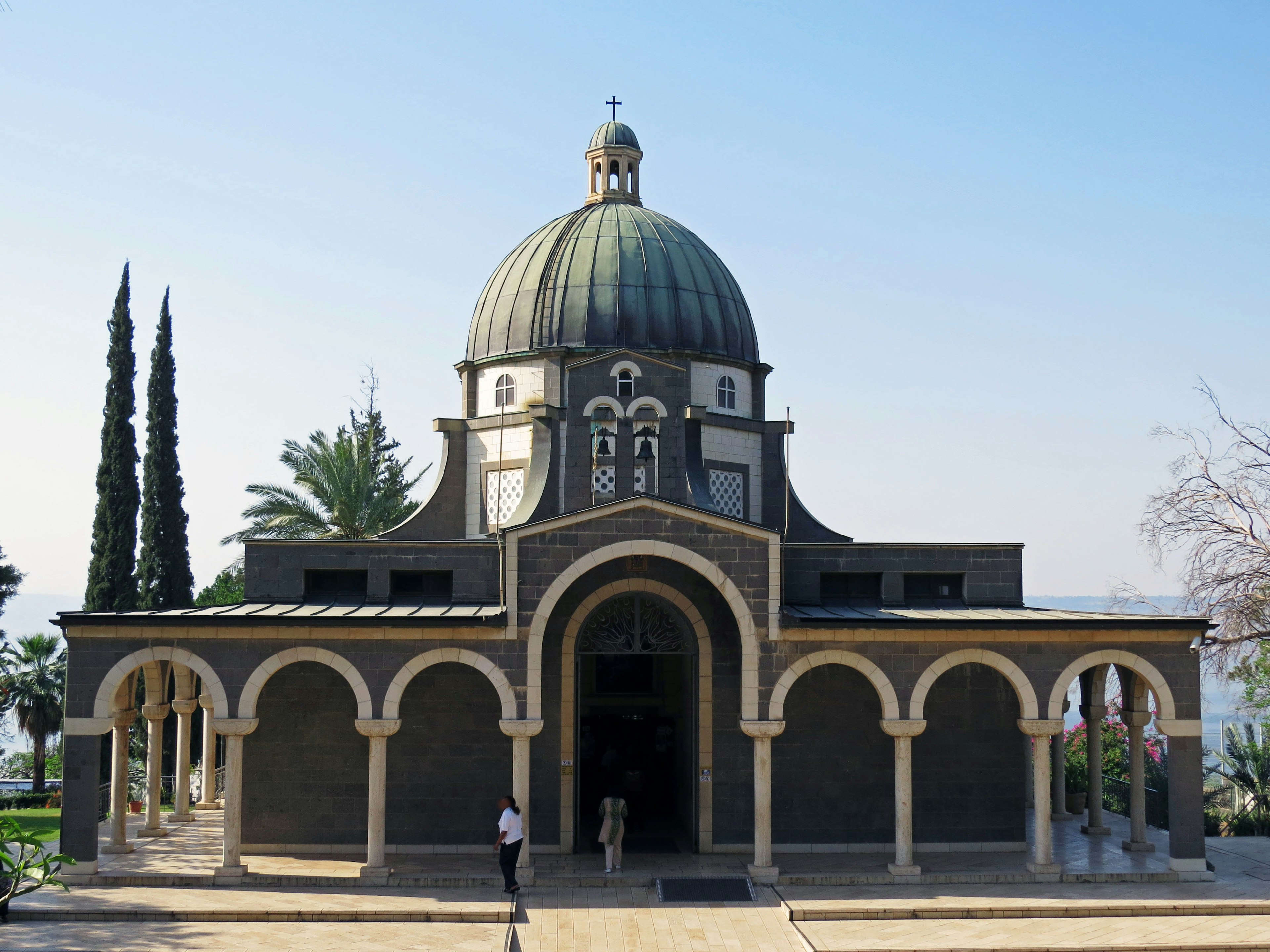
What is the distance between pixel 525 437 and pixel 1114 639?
570 inches

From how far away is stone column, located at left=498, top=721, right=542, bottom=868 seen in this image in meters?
23.7

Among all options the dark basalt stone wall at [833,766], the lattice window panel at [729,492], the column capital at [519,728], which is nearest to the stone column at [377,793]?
the column capital at [519,728]

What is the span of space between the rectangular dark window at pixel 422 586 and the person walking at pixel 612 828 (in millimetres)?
6144

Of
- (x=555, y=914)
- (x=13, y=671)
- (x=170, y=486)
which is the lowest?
(x=555, y=914)

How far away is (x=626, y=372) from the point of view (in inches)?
1161

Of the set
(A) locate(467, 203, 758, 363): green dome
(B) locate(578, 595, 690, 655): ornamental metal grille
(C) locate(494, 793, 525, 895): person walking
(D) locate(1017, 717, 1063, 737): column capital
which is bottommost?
(C) locate(494, 793, 525, 895): person walking

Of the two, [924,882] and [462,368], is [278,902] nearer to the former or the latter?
[924,882]

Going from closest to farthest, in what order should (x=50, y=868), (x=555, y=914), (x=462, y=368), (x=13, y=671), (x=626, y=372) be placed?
(x=555, y=914) < (x=50, y=868) < (x=626, y=372) < (x=462, y=368) < (x=13, y=671)

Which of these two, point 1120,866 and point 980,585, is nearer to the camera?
point 1120,866

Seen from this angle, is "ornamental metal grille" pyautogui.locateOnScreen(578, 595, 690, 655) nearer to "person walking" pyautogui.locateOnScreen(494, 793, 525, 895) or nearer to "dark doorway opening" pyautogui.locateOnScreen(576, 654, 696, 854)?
"dark doorway opening" pyautogui.locateOnScreen(576, 654, 696, 854)

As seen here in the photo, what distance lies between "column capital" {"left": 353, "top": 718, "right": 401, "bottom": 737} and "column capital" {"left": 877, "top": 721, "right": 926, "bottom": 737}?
9.48 metres

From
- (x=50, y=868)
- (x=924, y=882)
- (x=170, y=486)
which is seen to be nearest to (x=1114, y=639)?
(x=924, y=882)

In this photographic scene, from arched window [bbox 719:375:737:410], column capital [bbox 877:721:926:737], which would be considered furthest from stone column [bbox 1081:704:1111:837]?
arched window [bbox 719:375:737:410]

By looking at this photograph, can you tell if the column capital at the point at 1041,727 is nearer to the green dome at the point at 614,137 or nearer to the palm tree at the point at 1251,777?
the palm tree at the point at 1251,777
